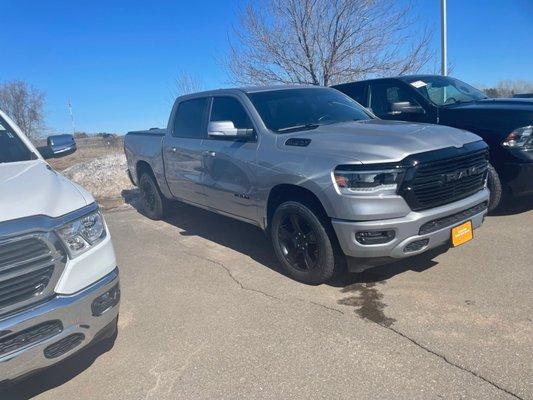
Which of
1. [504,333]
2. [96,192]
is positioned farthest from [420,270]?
[96,192]

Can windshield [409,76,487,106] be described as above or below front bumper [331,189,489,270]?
above

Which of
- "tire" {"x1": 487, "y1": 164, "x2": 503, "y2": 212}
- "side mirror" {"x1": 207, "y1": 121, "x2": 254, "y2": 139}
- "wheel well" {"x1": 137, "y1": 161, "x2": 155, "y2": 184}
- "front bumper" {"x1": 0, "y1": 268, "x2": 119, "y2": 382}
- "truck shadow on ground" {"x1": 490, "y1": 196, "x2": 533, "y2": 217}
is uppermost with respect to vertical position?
"side mirror" {"x1": 207, "y1": 121, "x2": 254, "y2": 139}

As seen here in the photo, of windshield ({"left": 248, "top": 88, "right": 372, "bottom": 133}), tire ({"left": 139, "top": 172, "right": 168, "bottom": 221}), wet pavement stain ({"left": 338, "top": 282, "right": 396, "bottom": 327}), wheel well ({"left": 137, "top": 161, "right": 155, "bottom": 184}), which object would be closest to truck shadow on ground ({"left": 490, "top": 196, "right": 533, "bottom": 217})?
windshield ({"left": 248, "top": 88, "right": 372, "bottom": 133})

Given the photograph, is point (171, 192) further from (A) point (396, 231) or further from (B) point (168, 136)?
(A) point (396, 231)

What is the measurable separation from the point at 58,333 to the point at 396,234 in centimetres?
248

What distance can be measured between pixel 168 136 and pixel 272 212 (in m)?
2.51

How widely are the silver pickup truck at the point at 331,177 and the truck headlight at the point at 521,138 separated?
1337 mm

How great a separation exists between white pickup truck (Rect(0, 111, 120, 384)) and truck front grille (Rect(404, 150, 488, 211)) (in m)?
2.34

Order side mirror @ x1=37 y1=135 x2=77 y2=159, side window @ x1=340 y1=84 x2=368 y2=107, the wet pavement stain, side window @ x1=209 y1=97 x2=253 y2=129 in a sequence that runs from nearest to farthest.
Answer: the wet pavement stain < side mirror @ x1=37 y1=135 x2=77 y2=159 < side window @ x1=209 y1=97 x2=253 y2=129 < side window @ x1=340 y1=84 x2=368 y2=107

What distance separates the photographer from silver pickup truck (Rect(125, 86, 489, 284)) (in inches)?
145

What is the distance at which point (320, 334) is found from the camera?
3.41m

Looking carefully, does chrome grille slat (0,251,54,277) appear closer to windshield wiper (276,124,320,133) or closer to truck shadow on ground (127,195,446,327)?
truck shadow on ground (127,195,446,327)

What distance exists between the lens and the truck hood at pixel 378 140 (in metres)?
3.72

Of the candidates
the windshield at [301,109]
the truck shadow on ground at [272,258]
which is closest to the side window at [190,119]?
the windshield at [301,109]
